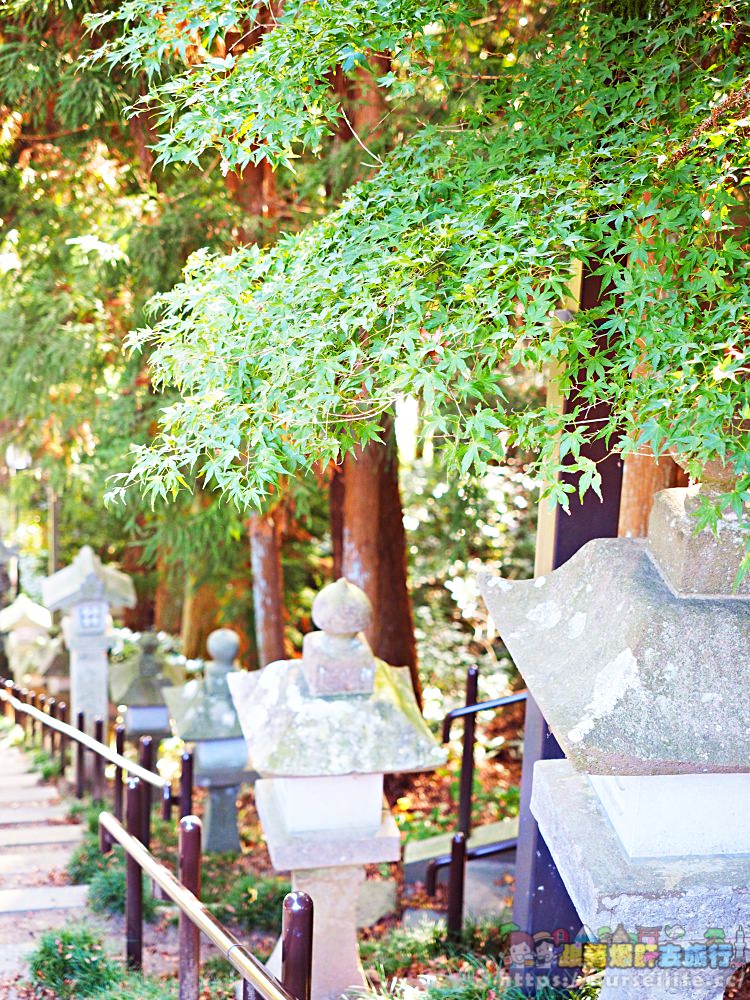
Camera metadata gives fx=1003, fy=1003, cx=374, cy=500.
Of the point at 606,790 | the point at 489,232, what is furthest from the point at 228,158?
the point at 606,790

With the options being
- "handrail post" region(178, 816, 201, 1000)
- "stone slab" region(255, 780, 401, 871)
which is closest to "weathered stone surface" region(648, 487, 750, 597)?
"stone slab" region(255, 780, 401, 871)

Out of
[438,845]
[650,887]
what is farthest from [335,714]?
[438,845]

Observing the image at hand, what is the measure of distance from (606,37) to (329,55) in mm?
1057

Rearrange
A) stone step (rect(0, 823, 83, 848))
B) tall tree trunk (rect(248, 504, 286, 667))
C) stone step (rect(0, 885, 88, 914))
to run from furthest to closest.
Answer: tall tree trunk (rect(248, 504, 286, 667))
stone step (rect(0, 823, 83, 848))
stone step (rect(0, 885, 88, 914))

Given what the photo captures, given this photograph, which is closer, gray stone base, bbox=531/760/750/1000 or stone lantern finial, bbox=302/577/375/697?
gray stone base, bbox=531/760/750/1000

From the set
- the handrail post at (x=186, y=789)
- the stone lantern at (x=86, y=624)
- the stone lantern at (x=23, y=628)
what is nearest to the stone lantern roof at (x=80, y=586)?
the stone lantern at (x=86, y=624)

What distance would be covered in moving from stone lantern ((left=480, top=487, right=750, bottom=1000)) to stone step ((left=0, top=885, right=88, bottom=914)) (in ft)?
10.8

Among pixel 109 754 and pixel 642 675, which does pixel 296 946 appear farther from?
pixel 109 754

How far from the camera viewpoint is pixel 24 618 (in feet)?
37.9

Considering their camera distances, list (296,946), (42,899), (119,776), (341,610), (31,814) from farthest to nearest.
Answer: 1. (31,814)
2. (119,776)
3. (42,899)
4. (341,610)
5. (296,946)

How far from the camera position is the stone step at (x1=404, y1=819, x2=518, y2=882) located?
20.6ft

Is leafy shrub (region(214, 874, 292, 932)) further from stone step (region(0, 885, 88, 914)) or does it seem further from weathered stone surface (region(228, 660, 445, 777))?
weathered stone surface (region(228, 660, 445, 777))

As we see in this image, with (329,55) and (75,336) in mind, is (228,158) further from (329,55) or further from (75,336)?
(75,336)

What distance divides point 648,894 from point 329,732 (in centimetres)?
173
